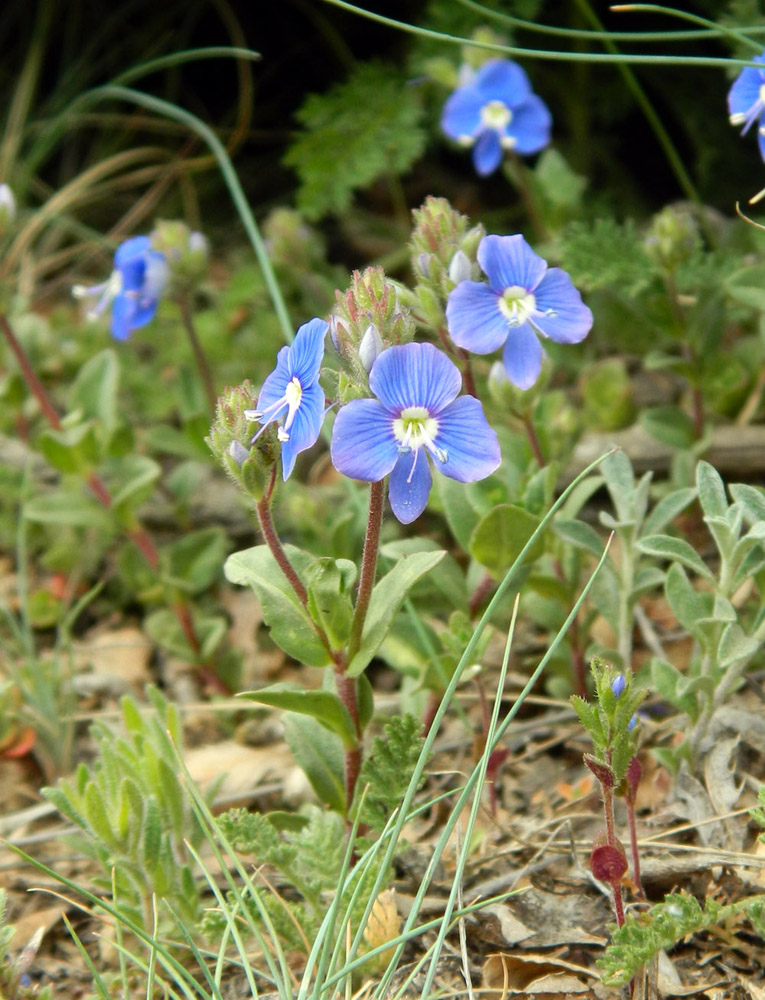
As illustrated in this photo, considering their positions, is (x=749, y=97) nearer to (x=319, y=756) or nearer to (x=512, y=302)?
(x=512, y=302)

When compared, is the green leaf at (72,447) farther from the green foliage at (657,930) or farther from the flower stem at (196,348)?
the green foliage at (657,930)

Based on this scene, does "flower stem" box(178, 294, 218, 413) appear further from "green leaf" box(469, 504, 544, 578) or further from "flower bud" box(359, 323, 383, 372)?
"flower bud" box(359, 323, 383, 372)

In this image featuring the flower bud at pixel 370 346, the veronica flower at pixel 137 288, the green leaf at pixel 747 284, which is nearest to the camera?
the flower bud at pixel 370 346

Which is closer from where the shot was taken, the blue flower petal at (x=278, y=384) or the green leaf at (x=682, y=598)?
the blue flower petal at (x=278, y=384)

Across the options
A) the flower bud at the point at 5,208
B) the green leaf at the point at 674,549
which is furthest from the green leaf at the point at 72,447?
the green leaf at the point at 674,549

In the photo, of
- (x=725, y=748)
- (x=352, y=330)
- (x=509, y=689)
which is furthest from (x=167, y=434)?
(x=725, y=748)
